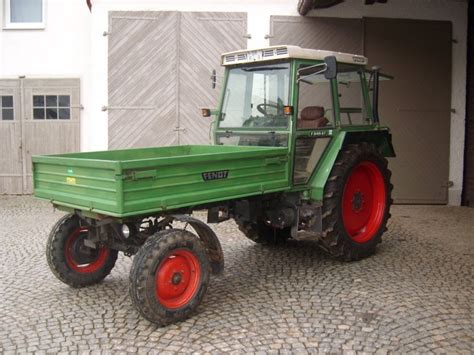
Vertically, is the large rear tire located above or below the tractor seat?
below

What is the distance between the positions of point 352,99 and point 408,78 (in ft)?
13.0

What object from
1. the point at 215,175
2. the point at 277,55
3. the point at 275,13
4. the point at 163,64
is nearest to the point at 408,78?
the point at 275,13

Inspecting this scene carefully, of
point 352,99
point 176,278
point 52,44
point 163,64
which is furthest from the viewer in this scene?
point 52,44

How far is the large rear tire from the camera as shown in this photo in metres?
5.19

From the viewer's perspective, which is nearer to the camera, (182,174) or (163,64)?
(182,174)

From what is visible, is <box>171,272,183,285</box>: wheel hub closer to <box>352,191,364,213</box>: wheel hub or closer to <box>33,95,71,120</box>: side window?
<box>352,191,364,213</box>: wheel hub

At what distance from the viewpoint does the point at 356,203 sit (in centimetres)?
566

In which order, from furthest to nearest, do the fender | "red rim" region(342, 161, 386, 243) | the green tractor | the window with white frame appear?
the window with white frame < "red rim" region(342, 161, 386, 243) < the fender < the green tractor

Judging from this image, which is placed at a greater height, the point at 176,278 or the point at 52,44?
the point at 52,44

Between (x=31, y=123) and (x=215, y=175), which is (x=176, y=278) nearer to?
(x=215, y=175)

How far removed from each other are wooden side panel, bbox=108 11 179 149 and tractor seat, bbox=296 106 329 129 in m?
4.42

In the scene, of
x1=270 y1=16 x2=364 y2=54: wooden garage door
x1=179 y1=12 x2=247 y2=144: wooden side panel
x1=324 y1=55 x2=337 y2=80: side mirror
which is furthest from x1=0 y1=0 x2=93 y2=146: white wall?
x1=324 y1=55 x2=337 y2=80: side mirror

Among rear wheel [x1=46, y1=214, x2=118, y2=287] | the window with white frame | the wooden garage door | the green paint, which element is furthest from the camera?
the window with white frame

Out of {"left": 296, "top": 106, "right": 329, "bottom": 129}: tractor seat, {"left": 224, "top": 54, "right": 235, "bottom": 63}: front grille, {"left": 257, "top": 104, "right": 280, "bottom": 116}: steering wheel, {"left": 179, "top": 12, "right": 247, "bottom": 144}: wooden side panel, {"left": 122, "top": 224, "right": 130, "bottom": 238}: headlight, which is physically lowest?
{"left": 122, "top": 224, "right": 130, "bottom": 238}: headlight
